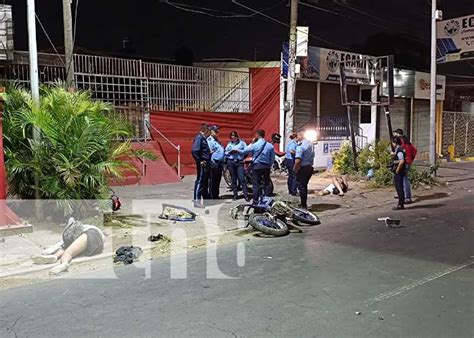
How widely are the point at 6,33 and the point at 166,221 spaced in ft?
25.6

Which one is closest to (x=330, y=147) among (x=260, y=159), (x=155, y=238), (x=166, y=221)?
(x=260, y=159)

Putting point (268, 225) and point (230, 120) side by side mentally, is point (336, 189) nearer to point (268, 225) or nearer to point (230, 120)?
point (268, 225)

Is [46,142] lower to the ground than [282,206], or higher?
higher

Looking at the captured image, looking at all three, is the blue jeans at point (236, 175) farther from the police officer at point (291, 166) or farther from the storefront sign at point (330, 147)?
the storefront sign at point (330, 147)

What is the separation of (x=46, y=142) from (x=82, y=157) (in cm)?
74

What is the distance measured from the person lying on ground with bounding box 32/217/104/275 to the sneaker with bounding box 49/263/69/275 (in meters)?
0.17

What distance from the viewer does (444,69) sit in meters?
35.3

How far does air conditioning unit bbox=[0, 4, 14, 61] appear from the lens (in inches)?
535

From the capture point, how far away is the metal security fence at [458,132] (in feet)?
94.9

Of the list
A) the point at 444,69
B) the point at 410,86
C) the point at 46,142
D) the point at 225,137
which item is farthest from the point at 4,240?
the point at 444,69

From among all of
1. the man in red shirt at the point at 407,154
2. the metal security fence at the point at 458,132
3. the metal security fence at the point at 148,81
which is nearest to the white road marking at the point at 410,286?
the man in red shirt at the point at 407,154

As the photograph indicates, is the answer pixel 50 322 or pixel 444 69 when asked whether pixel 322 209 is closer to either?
pixel 50 322

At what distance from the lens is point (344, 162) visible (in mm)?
17547

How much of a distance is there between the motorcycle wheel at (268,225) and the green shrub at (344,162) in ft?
28.6
